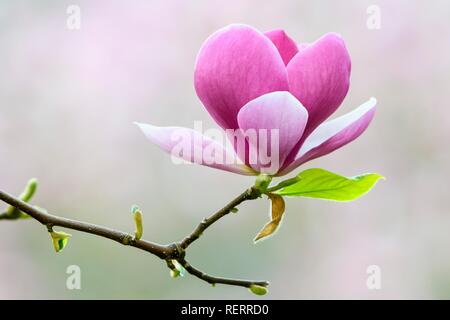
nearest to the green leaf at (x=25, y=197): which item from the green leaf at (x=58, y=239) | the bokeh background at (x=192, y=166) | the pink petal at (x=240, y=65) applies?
the green leaf at (x=58, y=239)

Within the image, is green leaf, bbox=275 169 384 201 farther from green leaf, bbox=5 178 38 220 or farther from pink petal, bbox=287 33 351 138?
green leaf, bbox=5 178 38 220

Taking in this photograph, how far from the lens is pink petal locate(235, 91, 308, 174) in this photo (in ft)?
1.14

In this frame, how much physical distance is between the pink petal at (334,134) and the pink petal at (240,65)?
1.6 inches

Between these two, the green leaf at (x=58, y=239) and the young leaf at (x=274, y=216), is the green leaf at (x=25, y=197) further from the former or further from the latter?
the young leaf at (x=274, y=216)

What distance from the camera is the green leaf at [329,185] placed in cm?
40

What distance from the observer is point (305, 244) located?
1.92 m

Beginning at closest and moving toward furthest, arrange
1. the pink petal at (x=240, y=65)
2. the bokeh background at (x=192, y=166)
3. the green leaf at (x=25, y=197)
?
the pink petal at (x=240, y=65)
the green leaf at (x=25, y=197)
the bokeh background at (x=192, y=166)

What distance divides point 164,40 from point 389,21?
2.45ft

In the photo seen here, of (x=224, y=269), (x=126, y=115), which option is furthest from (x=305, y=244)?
(x=126, y=115)

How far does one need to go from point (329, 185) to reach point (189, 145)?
0.10 m

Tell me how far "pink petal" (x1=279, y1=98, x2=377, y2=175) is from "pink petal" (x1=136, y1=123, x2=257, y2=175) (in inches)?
1.7

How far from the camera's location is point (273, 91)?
0.35 meters

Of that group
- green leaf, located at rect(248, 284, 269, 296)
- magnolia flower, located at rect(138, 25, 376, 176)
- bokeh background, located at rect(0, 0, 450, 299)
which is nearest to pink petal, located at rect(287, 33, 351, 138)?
magnolia flower, located at rect(138, 25, 376, 176)
